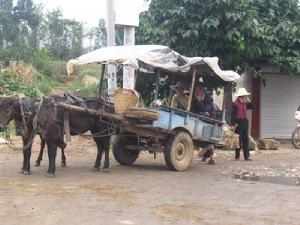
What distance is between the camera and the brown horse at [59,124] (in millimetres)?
10883

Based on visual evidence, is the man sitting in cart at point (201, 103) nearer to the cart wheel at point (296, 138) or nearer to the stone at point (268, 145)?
the stone at point (268, 145)

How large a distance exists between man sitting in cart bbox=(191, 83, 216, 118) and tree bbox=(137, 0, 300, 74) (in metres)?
3.75

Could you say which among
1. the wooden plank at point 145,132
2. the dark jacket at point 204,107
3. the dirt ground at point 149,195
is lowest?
the dirt ground at point 149,195

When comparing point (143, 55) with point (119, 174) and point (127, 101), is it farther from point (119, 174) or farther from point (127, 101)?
point (119, 174)

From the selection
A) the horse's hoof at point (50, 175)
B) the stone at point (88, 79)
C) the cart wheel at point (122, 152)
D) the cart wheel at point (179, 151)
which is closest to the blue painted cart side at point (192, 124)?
the cart wheel at point (179, 151)

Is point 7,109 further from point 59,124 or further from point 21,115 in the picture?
point 59,124

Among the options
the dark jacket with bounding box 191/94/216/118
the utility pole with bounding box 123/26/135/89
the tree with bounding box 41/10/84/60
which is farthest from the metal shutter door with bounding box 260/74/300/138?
the tree with bounding box 41/10/84/60

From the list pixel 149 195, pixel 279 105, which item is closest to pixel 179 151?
pixel 149 195

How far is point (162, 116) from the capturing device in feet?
38.1

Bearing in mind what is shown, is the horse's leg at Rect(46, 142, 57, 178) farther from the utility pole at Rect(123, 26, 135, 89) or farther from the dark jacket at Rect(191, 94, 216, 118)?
the utility pole at Rect(123, 26, 135, 89)

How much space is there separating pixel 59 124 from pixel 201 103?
11.4 ft

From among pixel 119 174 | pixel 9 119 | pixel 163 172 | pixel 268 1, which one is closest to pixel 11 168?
pixel 9 119

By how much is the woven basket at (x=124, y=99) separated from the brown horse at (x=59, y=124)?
36 centimetres

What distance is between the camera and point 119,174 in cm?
1162
